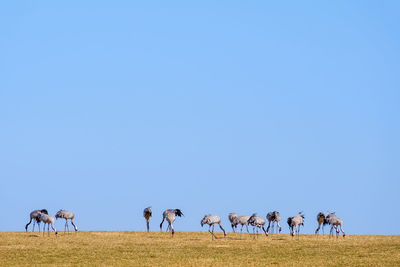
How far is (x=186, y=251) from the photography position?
43.7 meters

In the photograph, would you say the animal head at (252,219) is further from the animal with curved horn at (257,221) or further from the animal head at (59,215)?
the animal head at (59,215)

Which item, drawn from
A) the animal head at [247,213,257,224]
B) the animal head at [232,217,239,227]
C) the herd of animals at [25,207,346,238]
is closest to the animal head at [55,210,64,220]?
the herd of animals at [25,207,346,238]

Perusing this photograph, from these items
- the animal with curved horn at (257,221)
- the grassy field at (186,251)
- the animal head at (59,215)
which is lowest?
the grassy field at (186,251)

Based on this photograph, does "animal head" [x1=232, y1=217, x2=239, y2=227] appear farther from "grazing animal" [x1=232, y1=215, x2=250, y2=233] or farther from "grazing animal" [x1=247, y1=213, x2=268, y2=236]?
"grazing animal" [x1=247, y1=213, x2=268, y2=236]

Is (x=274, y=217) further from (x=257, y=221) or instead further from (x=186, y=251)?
(x=186, y=251)

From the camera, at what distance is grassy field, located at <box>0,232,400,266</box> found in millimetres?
38938

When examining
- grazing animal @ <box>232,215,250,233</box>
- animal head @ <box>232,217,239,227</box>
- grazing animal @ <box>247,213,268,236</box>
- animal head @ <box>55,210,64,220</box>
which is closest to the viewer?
grazing animal @ <box>247,213,268,236</box>

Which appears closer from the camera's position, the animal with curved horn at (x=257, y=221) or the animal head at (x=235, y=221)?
the animal with curved horn at (x=257, y=221)

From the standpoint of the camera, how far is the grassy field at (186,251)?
38.9 meters

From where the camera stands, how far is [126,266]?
37.0 m

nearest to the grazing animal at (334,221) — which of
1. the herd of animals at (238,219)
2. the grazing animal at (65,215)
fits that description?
the herd of animals at (238,219)

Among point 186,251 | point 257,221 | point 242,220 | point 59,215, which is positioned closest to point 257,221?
point 257,221

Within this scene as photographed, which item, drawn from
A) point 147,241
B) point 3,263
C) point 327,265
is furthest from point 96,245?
point 327,265

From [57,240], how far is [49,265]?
1295 cm
